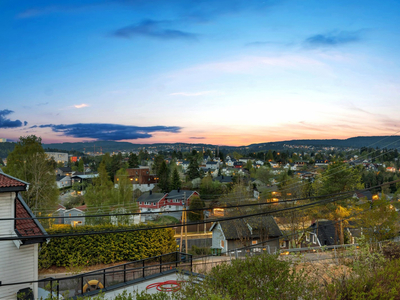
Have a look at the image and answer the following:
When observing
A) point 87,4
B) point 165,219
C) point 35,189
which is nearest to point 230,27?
point 87,4

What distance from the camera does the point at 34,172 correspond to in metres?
21.7

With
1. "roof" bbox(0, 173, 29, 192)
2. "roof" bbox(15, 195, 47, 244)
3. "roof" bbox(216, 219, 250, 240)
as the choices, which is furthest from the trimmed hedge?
"roof" bbox(216, 219, 250, 240)

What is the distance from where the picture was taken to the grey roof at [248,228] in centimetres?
2717

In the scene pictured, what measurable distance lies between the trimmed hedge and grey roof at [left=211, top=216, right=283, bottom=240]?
29.4 feet

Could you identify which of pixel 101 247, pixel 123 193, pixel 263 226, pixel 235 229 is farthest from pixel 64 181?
pixel 101 247

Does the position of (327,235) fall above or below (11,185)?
below

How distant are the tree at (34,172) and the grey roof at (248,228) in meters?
15.4

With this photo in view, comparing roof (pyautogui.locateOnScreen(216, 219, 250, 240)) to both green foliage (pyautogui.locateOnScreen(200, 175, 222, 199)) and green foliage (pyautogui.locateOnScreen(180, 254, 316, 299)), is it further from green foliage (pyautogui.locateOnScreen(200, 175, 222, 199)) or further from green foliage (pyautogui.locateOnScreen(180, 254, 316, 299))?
green foliage (pyautogui.locateOnScreen(200, 175, 222, 199))

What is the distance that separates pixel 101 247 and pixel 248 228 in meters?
14.5

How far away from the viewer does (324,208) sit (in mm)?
28734

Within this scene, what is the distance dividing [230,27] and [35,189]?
58.3ft

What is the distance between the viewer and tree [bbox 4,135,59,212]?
2177 centimetres

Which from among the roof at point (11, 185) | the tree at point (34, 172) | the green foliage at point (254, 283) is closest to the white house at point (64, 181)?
the tree at point (34, 172)

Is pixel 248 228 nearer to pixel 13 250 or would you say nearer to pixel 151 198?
pixel 13 250
